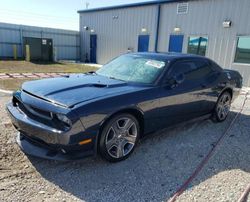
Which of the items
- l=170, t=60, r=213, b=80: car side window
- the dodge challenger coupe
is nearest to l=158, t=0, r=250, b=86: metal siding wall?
l=170, t=60, r=213, b=80: car side window

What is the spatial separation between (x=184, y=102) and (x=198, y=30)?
950 cm

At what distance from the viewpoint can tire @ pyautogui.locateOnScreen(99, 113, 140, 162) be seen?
3041 mm

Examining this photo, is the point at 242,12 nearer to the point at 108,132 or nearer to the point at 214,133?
the point at 214,133

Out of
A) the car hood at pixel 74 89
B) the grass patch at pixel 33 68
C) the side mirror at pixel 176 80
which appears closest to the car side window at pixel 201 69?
the side mirror at pixel 176 80

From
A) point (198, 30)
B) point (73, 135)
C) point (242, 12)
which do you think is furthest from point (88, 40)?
point (73, 135)

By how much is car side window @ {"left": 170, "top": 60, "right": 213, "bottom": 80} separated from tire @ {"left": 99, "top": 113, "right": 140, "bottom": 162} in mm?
1218

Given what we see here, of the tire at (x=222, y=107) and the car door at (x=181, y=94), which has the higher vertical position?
the car door at (x=181, y=94)

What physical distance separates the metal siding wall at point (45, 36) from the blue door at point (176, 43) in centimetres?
1016

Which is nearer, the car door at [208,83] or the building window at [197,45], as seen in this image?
the car door at [208,83]

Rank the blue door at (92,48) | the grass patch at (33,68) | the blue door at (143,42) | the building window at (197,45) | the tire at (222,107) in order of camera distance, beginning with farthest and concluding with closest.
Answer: the blue door at (92,48), the blue door at (143,42), the building window at (197,45), the grass patch at (33,68), the tire at (222,107)

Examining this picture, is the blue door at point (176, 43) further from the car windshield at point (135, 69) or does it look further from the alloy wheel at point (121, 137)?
the alloy wheel at point (121, 137)

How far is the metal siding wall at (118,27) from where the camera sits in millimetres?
14672

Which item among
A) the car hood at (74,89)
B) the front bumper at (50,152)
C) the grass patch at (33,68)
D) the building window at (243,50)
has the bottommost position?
the grass patch at (33,68)

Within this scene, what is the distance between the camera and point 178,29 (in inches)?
513
